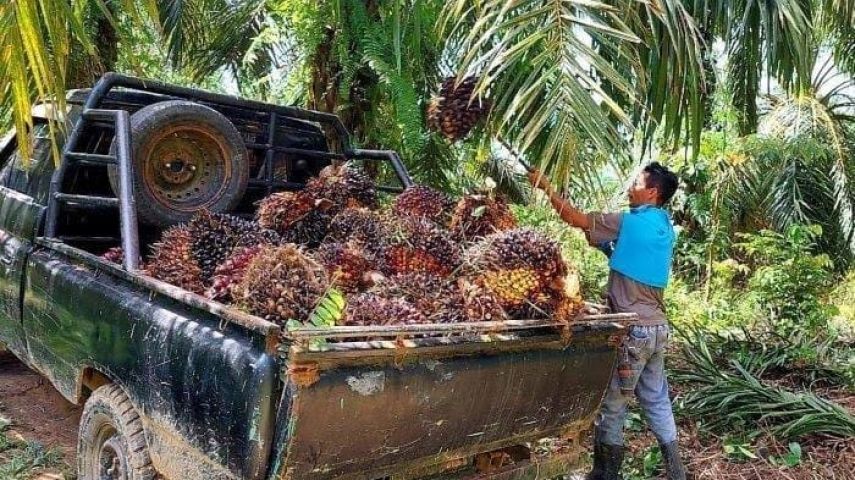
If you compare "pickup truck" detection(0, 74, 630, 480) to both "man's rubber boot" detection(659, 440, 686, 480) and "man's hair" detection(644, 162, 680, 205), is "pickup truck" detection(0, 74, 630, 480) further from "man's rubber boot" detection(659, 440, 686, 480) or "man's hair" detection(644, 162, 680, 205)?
"man's hair" detection(644, 162, 680, 205)

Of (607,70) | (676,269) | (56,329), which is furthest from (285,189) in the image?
(676,269)

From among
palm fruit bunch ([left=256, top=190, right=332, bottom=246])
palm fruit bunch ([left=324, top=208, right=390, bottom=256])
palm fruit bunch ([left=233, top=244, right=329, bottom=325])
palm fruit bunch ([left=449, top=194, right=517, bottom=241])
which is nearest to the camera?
palm fruit bunch ([left=233, top=244, right=329, bottom=325])

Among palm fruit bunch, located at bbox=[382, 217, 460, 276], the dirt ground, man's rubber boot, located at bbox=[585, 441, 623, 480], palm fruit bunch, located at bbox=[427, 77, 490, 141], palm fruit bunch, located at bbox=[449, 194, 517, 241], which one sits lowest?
the dirt ground

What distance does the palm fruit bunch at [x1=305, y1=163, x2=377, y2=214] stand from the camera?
371 cm

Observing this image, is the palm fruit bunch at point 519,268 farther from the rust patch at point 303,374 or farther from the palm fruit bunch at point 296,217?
the palm fruit bunch at point 296,217

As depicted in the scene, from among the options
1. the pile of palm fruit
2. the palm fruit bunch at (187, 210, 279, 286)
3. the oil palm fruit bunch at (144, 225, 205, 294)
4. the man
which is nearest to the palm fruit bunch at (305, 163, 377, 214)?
the pile of palm fruit

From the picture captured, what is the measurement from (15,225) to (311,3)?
93.2 inches

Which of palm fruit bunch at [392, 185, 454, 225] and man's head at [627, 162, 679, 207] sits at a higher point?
man's head at [627, 162, 679, 207]

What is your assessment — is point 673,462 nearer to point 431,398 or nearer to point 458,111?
point 431,398

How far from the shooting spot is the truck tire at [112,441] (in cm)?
269

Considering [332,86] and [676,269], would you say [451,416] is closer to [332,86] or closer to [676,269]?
[332,86]

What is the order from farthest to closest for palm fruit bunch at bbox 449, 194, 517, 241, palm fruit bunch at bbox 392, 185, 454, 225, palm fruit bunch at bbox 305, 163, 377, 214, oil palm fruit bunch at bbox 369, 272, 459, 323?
palm fruit bunch at bbox 305, 163, 377, 214
palm fruit bunch at bbox 392, 185, 454, 225
palm fruit bunch at bbox 449, 194, 517, 241
oil palm fruit bunch at bbox 369, 272, 459, 323

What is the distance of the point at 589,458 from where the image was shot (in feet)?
10.3

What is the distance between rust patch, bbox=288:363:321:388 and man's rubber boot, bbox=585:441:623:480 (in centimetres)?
210
